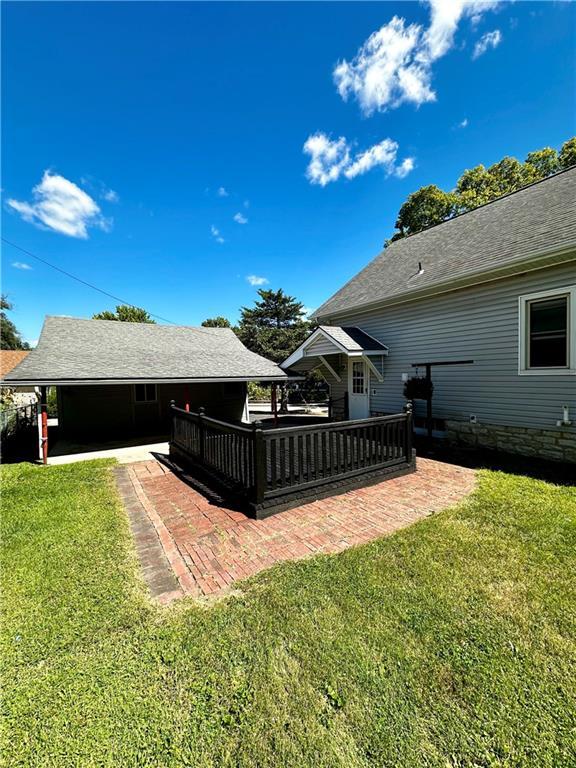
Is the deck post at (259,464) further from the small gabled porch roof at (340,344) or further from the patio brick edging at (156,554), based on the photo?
the small gabled porch roof at (340,344)

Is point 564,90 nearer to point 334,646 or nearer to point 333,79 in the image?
point 333,79

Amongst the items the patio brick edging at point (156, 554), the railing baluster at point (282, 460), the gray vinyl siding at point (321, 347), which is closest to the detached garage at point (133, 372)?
the gray vinyl siding at point (321, 347)

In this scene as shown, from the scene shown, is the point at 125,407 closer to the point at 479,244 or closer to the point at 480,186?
the point at 479,244

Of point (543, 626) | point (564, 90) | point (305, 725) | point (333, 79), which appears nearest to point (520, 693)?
point (543, 626)

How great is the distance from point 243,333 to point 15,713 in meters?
31.6

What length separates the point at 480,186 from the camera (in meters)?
20.3

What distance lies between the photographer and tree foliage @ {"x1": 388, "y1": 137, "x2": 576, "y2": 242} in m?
18.4

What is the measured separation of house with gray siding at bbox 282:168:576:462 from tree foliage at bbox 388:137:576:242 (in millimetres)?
11678

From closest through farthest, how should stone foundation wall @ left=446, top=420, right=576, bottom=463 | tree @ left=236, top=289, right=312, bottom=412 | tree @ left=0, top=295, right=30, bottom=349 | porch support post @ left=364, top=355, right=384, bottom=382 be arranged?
stone foundation wall @ left=446, top=420, right=576, bottom=463 < porch support post @ left=364, top=355, right=384, bottom=382 < tree @ left=0, top=295, right=30, bottom=349 < tree @ left=236, top=289, right=312, bottom=412

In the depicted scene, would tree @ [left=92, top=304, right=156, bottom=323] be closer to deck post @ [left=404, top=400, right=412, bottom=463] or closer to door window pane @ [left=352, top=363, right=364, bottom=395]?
door window pane @ [left=352, top=363, right=364, bottom=395]

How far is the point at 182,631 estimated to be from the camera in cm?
230

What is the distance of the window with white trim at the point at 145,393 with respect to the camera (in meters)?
12.1

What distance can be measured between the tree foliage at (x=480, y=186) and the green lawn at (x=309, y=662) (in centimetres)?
2110

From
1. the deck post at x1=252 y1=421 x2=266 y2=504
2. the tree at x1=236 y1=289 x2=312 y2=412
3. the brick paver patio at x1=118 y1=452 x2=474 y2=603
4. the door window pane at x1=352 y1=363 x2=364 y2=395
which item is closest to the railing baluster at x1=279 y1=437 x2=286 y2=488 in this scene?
the deck post at x1=252 y1=421 x2=266 y2=504
